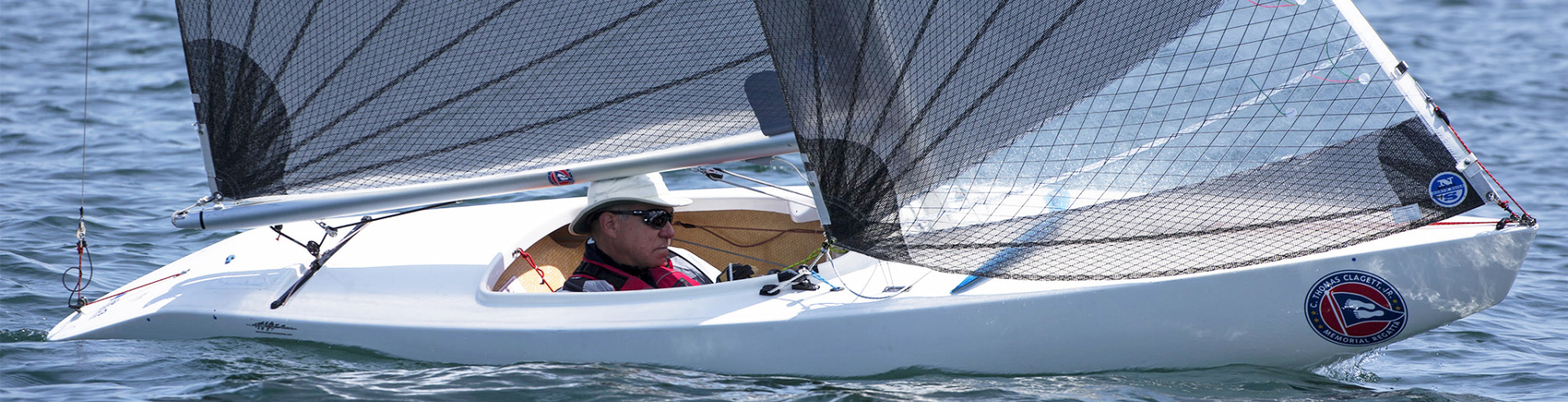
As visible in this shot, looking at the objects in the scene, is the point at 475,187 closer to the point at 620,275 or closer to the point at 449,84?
the point at 449,84

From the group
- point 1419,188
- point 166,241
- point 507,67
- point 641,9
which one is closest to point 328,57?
point 507,67

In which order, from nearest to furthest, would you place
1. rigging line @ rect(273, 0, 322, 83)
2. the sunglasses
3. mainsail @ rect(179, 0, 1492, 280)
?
mainsail @ rect(179, 0, 1492, 280) < rigging line @ rect(273, 0, 322, 83) < the sunglasses

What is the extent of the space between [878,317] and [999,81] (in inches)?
24.4

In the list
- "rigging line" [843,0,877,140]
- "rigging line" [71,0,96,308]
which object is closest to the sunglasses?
"rigging line" [843,0,877,140]

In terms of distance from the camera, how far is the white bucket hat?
11.3 ft

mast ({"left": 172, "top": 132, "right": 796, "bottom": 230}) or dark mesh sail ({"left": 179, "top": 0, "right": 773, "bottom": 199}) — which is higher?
dark mesh sail ({"left": 179, "top": 0, "right": 773, "bottom": 199})

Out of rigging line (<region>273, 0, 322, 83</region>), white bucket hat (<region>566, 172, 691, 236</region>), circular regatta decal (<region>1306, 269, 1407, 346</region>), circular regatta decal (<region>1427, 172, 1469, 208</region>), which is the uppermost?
rigging line (<region>273, 0, 322, 83</region>)

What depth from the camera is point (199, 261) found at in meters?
3.82

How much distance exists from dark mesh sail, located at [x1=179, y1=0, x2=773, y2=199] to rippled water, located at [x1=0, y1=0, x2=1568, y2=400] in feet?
1.74

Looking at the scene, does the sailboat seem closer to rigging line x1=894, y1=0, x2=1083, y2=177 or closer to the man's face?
rigging line x1=894, y1=0, x2=1083, y2=177

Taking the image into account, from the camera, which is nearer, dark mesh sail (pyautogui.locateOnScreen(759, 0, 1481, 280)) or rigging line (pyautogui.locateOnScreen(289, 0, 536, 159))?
dark mesh sail (pyautogui.locateOnScreen(759, 0, 1481, 280))

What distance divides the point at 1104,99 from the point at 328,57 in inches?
76.6

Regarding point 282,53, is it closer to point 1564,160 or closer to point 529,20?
point 529,20

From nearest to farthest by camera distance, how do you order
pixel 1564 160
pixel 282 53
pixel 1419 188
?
pixel 1419 188 → pixel 282 53 → pixel 1564 160
